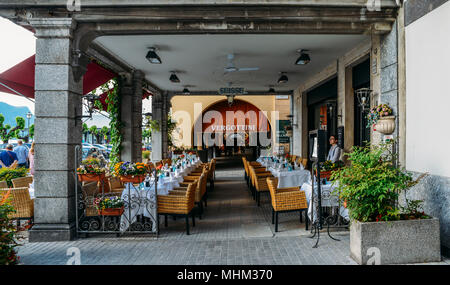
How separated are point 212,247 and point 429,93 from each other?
3.77m

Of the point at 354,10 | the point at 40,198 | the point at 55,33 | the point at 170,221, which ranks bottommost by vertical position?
the point at 170,221

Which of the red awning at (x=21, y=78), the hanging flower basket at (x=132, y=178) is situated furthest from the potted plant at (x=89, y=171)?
the red awning at (x=21, y=78)

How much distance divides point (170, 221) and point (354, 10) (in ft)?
16.4

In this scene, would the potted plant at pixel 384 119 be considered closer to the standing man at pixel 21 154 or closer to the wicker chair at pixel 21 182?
the wicker chair at pixel 21 182

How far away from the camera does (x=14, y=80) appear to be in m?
5.16

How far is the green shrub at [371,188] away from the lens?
10.9 feet

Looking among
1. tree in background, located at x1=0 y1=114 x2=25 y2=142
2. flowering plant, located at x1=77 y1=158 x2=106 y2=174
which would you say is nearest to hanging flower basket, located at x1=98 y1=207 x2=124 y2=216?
flowering plant, located at x1=77 y1=158 x2=106 y2=174

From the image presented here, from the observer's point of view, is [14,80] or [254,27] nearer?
[254,27]

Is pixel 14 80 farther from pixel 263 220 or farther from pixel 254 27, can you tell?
pixel 263 220

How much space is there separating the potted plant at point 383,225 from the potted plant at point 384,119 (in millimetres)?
1473

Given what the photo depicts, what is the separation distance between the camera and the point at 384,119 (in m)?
4.75

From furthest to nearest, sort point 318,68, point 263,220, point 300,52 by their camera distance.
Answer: point 318,68
point 300,52
point 263,220

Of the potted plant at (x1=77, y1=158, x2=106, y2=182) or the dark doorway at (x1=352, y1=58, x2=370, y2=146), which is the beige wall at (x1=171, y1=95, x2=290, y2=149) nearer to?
the dark doorway at (x1=352, y1=58, x2=370, y2=146)
